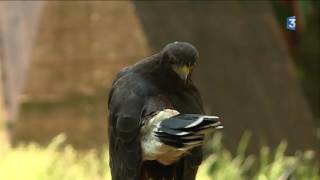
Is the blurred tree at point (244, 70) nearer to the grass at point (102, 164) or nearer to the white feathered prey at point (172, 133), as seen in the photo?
the grass at point (102, 164)

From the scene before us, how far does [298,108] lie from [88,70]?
709mm

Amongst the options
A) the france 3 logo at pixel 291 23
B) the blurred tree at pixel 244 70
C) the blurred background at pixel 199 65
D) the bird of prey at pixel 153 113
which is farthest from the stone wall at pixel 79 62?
the bird of prey at pixel 153 113

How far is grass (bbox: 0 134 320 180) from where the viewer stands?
64.3 inches

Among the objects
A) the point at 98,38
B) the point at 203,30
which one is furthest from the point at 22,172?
the point at 203,30

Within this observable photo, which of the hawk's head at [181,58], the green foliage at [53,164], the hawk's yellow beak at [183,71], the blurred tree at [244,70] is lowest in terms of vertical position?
the green foliage at [53,164]

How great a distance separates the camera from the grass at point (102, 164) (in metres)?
1.63

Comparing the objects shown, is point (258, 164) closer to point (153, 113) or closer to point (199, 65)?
point (199, 65)

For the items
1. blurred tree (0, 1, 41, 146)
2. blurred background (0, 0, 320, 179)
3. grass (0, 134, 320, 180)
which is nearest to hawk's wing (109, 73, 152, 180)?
grass (0, 134, 320, 180)

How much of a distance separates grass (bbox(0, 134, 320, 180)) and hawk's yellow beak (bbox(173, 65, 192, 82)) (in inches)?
30.6

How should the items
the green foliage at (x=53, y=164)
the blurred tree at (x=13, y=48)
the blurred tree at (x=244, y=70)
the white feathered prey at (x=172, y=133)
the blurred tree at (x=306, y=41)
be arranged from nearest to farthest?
the white feathered prey at (x=172, y=133), the green foliage at (x=53, y=164), the blurred tree at (x=306, y=41), the blurred tree at (x=244, y=70), the blurred tree at (x=13, y=48)

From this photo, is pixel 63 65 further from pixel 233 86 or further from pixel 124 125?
pixel 124 125

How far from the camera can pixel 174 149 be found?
0.73 meters

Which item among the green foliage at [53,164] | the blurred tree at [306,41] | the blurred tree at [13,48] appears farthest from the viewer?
the blurred tree at [13,48]

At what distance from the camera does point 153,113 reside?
2.56 ft
